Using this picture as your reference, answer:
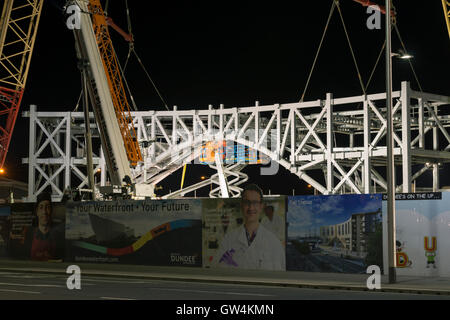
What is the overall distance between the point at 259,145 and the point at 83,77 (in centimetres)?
3634

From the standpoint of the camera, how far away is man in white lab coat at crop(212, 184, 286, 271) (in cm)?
2772

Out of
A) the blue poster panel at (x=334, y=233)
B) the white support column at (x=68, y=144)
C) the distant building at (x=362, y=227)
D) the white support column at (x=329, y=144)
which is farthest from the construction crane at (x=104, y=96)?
the white support column at (x=68, y=144)

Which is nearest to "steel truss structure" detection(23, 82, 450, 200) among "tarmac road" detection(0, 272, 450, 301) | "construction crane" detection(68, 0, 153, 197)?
"construction crane" detection(68, 0, 153, 197)

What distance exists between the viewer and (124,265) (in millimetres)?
31969

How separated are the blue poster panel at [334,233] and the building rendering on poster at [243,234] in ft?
1.76

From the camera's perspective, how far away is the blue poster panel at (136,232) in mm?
30141

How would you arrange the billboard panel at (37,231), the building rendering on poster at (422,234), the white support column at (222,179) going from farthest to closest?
the white support column at (222,179) < the billboard panel at (37,231) < the building rendering on poster at (422,234)

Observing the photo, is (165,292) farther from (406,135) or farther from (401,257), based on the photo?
(406,135)

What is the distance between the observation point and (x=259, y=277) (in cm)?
2608

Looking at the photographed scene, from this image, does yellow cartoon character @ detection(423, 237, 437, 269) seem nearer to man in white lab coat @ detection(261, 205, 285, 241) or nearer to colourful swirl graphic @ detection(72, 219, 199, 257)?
man in white lab coat @ detection(261, 205, 285, 241)

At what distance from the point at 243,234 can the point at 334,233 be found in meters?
4.07

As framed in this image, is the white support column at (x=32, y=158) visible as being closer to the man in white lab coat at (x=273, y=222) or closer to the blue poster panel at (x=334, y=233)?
the man in white lab coat at (x=273, y=222)

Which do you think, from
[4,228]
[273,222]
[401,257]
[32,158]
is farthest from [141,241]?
[32,158]
